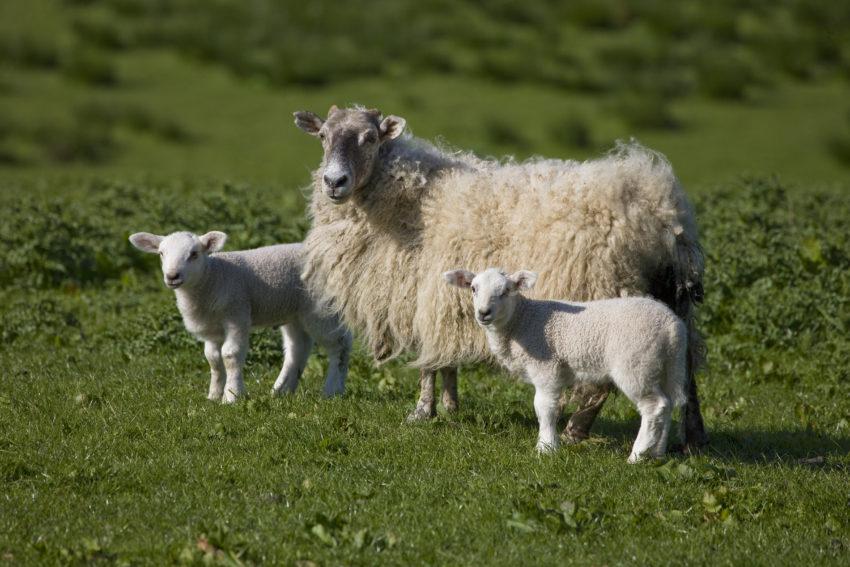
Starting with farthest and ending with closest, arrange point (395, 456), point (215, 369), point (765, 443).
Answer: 1. point (215, 369)
2. point (765, 443)
3. point (395, 456)

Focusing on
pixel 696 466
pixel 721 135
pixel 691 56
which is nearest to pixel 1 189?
pixel 696 466

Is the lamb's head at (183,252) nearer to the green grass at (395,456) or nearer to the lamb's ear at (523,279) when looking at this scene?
the green grass at (395,456)

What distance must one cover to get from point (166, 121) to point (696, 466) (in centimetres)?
2095

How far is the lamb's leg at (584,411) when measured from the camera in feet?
25.0

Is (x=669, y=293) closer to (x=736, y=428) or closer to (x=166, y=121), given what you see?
(x=736, y=428)

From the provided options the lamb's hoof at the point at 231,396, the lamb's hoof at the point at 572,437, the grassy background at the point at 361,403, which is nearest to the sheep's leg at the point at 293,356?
the grassy background at the point at 361,403

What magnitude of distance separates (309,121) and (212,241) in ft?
3.98

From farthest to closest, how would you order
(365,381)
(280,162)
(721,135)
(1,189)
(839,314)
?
(721,135), (280,162), (1,189), (839,314), (365,381)

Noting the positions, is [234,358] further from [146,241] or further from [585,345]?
[585,345]

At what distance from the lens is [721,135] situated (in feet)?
84.0

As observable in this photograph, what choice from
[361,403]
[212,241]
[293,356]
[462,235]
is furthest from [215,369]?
[462,235]

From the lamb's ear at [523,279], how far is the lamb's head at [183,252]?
6.75 feet

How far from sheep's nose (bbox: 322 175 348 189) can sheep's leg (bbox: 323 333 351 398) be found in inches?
50.9

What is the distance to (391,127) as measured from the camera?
27.9 ft
